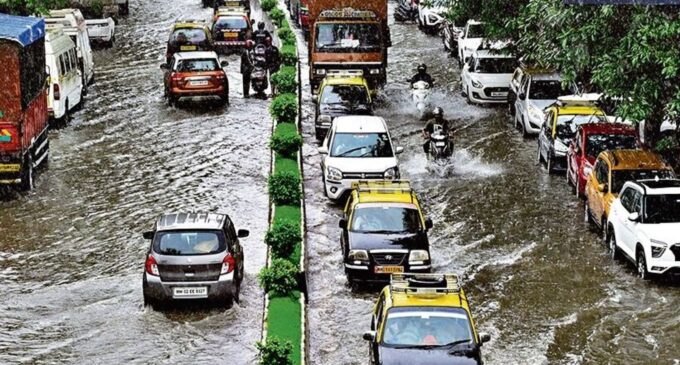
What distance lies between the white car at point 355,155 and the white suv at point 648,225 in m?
5.65

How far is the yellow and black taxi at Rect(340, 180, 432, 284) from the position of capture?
20.6m

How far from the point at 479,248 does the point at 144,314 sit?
21.6 ft

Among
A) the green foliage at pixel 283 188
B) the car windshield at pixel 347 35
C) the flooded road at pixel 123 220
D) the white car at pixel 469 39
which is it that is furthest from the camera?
the white car at pixel 469 39

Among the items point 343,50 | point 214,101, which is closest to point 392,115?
point 343,50

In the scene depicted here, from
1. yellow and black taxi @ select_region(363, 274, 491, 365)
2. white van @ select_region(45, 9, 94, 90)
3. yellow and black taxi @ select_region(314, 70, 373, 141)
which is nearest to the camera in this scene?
yellow and black taxi @ select_region(363, 274, 491, 365)

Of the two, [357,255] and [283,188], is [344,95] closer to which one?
[283,188]

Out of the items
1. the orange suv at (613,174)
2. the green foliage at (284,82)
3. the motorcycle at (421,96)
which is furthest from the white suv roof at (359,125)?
the motorcycle at (421,96)

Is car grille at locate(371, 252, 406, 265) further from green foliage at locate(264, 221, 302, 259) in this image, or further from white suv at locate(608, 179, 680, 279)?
white suv at locate(608, 179, 680, 279)

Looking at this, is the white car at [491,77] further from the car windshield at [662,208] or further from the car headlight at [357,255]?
the car headlight at [357,255]

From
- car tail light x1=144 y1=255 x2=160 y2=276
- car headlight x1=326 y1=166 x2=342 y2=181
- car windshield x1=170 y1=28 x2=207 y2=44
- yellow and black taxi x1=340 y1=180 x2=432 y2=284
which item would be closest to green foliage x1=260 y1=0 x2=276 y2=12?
car windshield x1=170 y1=28 x2=207 y2=44

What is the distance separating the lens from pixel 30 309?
1994 cm

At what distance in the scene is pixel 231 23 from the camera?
47281 millimetres

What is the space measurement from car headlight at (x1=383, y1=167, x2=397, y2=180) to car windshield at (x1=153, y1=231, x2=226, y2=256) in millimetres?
7518

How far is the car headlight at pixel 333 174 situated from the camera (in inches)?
1033
